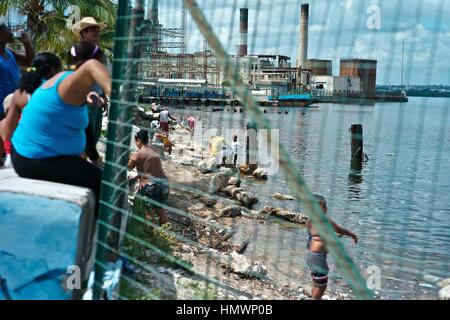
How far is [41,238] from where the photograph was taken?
303 centimetres

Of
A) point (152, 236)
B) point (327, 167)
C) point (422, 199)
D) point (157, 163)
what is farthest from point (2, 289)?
point (327, 167)

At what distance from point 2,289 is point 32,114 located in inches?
40.0

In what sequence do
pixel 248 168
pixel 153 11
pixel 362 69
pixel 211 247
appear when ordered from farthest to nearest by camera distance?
pixel 248 168
pixel 211 247
pixel 362 69
pixel 153 11

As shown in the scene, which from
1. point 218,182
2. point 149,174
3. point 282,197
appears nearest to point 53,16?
point 218,182

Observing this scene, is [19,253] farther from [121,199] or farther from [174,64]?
[174,64]

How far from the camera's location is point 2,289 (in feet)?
10.5

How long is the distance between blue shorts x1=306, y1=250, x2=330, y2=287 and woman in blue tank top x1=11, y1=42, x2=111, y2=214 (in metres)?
2.74

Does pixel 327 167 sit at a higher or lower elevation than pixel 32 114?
lower

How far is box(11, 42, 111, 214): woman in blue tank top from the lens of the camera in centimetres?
336

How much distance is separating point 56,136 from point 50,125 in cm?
7

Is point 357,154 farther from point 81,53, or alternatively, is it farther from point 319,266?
point 81,53

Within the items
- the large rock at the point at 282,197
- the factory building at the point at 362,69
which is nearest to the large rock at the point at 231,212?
the large rock at the point at 282,197

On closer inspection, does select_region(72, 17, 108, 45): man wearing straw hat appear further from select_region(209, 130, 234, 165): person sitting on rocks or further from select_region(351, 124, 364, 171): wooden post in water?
select_region(351, 124, 364, 171): wooden post in water

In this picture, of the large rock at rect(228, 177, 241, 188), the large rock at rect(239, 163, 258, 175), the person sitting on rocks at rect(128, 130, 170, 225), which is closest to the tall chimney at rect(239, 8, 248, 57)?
the person sitting on rocks at rect(128, 130, 170, 225)
